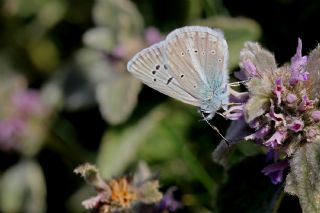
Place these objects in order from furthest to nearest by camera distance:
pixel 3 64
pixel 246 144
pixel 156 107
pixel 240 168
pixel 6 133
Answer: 1. pixel 3 64
2. pixel 6 133
3. pixel 156 107
4. pixel 246 144
5. pixel 240 168

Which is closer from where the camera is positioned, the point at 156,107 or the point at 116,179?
the point at 116,179

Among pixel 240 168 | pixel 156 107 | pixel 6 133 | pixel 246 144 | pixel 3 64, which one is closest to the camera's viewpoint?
pixel 240 168

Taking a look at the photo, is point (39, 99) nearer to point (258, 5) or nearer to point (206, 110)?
point (258, 5)

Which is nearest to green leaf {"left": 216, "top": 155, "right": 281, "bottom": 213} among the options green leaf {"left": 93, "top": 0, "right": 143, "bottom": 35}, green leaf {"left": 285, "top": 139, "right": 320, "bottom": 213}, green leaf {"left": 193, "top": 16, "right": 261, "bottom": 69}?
green leaf {"left": 285, "top": 139, "right": 320, "bottom": 213}

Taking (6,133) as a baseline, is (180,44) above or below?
above

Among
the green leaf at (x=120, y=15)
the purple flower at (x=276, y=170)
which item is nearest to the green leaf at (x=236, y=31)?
the green leaf at (x=120, y=15)

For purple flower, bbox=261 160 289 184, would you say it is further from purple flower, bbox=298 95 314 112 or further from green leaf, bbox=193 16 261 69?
green leaf, bbox=193 16 261 69

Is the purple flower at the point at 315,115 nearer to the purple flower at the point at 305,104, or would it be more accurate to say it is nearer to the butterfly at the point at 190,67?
the purple flower at the point at 305,104

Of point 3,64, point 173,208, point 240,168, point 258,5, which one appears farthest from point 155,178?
point 3,64
